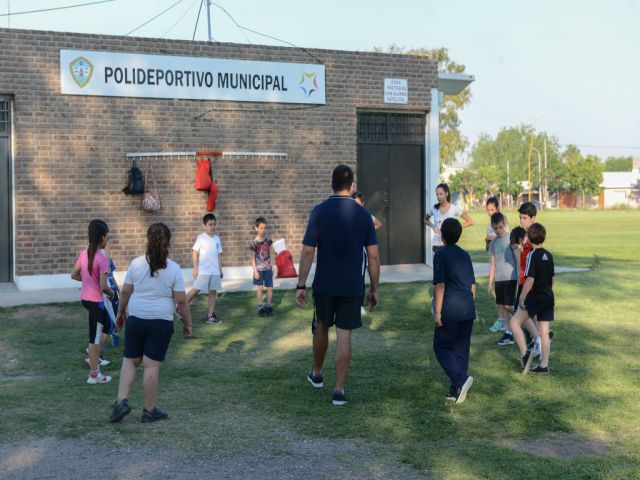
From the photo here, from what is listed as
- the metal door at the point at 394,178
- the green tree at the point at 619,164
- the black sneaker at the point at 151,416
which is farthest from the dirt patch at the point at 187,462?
the green tree at the point at 619,164

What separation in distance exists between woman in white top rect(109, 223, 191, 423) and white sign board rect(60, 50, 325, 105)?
32.1 feet

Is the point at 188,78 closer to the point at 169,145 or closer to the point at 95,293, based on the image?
the point at 169,145

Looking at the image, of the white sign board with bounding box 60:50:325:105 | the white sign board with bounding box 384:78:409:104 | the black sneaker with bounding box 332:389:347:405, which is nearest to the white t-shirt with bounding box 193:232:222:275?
the black sneaker with bounding box 332:389:347:405

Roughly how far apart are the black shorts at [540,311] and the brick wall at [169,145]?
9288 mm

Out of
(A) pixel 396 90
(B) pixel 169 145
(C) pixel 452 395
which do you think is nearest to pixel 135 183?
(B) pixel 169 145

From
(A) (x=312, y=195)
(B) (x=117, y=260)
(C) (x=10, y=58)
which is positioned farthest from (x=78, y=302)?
(A) (x=312, y=195)

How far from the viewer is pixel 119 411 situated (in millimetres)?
6547

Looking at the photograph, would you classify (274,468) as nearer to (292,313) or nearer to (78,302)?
(292,313)

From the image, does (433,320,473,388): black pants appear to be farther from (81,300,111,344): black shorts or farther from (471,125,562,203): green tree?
(471,125,562,203): green tree

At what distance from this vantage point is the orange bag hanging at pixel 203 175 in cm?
1639

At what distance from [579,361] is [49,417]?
213 inches

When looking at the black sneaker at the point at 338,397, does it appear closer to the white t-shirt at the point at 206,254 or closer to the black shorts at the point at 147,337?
the black shorts at the point at 147,337

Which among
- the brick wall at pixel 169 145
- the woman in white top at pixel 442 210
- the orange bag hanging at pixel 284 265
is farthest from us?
the brick wall at pixel 169 145

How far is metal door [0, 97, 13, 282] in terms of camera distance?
15.4m
